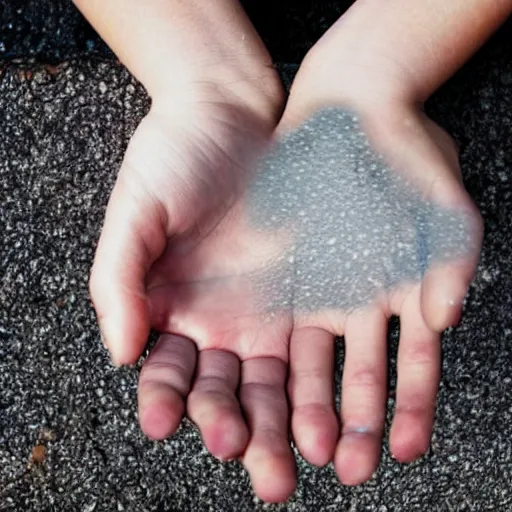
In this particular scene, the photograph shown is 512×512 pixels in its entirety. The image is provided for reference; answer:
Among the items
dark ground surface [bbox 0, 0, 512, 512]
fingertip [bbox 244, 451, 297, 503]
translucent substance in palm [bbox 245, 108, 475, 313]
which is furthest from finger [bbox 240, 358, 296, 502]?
dark ground surface [bbox 0, 0, 512, 512]

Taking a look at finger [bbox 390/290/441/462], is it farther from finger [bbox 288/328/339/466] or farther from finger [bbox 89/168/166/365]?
finger [bbox 89/168/166/365]

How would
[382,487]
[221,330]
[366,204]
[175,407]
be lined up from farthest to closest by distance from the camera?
[382,487] < [366,204] < [221,330] < [175,407]

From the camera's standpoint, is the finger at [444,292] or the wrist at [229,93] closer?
the finger at [444,292]

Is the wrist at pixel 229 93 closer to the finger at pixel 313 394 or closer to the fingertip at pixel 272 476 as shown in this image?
the finger at pixel 313 394

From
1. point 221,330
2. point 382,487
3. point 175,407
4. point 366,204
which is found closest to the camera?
point 175,407

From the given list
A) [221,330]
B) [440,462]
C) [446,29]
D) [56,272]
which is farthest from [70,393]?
[446,29]

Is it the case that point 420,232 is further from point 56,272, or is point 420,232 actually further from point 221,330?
point 56,272

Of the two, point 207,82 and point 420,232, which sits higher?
point 207,82

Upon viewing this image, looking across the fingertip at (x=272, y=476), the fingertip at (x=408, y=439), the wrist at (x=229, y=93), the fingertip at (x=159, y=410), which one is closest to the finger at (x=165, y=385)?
the fingertip at (x=159, y=410)
